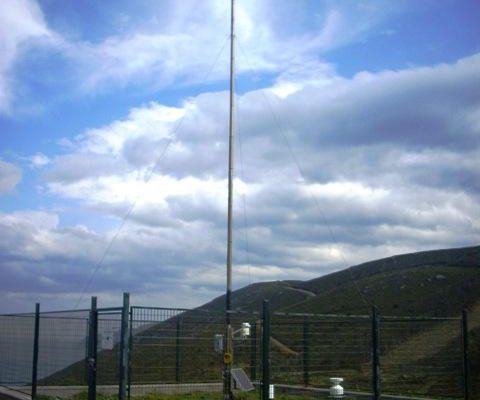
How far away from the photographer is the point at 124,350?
10789mm

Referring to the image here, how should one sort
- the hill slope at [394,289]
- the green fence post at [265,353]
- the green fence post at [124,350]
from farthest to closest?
the hill slope at [394,289]
the green fence post at [265,353]
the green fence post at [124,350]

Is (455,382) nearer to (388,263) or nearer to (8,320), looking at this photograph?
(8,320)

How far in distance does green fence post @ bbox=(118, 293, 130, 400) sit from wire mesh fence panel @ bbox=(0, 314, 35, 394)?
508 cm

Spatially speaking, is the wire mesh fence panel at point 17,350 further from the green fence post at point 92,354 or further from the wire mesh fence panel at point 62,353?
the green fence post at point 92,354

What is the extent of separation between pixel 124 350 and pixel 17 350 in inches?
262

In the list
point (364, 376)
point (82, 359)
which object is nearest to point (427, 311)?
point (364, 376)

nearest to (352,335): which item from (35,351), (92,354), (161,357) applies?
(161,357)

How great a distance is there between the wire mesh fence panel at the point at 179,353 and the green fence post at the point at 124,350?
0.94 feet

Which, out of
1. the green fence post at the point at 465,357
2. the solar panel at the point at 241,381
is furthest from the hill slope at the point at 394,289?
the solar panel at the point at 241,381

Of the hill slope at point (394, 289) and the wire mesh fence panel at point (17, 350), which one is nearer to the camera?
the wire mesh fence panel at point (17, 350)

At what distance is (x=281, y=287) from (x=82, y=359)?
52.6 metres

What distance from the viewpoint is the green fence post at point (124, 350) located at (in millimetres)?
10758

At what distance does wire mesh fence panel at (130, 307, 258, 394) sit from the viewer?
1216 centimetres

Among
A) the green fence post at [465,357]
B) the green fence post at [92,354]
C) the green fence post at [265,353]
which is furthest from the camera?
the green fence post at [465,357]
